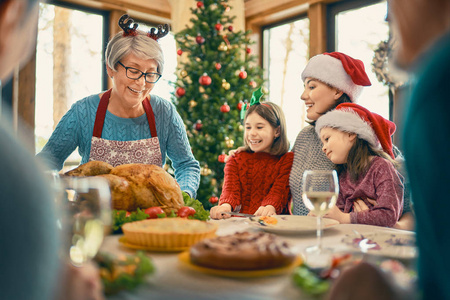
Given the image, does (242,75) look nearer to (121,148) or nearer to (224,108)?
(224,108)

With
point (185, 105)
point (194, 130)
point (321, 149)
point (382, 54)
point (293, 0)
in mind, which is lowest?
point (321, 149)

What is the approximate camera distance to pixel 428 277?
23.0 inches

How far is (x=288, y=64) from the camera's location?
5.47 m

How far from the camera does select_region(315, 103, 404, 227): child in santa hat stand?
192 cm

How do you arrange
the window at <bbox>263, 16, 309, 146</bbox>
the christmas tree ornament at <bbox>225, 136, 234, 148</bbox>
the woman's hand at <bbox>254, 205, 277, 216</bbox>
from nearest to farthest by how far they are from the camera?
1. the woman's hand at <bbox>254, 205, 277, 216</bbox>
2. the christmas tree ornament at <bbox>225, 136, 234, 148</bbox>
3. the window at <bbox>263, 16, 309, 146</bbox>

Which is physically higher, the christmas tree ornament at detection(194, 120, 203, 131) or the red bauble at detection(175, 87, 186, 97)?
the red bauble at detection(175, 87, 186, 97)

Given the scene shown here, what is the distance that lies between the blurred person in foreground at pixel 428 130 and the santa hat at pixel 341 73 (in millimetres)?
→ 1736

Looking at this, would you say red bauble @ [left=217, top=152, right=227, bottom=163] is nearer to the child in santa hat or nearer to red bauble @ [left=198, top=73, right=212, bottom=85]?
red bauble @ [left=198, top=73, right=212, bottom=85]

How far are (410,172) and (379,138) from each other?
161 cm

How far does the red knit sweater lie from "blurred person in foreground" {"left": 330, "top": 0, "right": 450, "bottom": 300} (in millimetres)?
1853

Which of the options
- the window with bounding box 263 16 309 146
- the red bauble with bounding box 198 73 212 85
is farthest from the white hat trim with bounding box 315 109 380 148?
the window with bounding box 263 16 309 146

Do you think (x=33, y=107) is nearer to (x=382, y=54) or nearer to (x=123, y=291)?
(x=382, y=54)

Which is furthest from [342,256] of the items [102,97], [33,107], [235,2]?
[235,2]

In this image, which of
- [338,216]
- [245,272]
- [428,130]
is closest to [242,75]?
[338,216]
